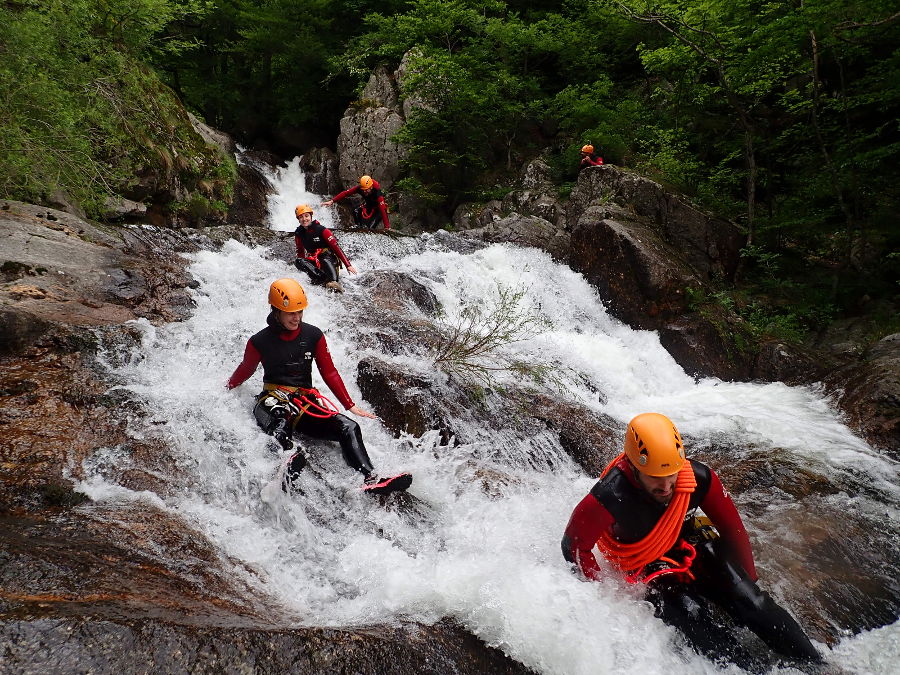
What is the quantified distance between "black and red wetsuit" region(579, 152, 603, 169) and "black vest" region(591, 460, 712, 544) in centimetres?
1201

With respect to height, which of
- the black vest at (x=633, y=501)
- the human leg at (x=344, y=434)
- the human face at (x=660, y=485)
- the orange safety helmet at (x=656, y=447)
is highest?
the orange safety helmet at (x=656, y=447)

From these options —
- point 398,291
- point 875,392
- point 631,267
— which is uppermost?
point 875,392

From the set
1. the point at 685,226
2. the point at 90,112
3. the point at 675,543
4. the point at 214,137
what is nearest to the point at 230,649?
the point at 675,543

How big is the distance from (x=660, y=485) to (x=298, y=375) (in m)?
2.91

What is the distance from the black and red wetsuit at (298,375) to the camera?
3.88 m

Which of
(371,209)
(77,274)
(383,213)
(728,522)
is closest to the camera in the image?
(728,522)

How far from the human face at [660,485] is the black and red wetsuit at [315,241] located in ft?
22.5

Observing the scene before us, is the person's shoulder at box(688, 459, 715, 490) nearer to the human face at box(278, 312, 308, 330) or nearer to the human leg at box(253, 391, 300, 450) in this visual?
the human leg at box(253, 391, 300, 450)

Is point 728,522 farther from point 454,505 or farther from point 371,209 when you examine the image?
point 371,209

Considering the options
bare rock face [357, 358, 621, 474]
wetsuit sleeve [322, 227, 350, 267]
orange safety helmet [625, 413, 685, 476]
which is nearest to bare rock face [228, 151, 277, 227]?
wetsuit sleeve [322, 227, 350, 267]

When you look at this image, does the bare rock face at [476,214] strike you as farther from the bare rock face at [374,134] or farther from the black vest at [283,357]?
the black vest at [283,357]

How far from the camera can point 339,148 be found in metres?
18.6

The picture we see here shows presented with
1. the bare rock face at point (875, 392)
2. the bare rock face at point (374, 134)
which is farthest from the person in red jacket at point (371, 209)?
the bare rock face at point (875, 392)

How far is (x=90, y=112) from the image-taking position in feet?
21.9
